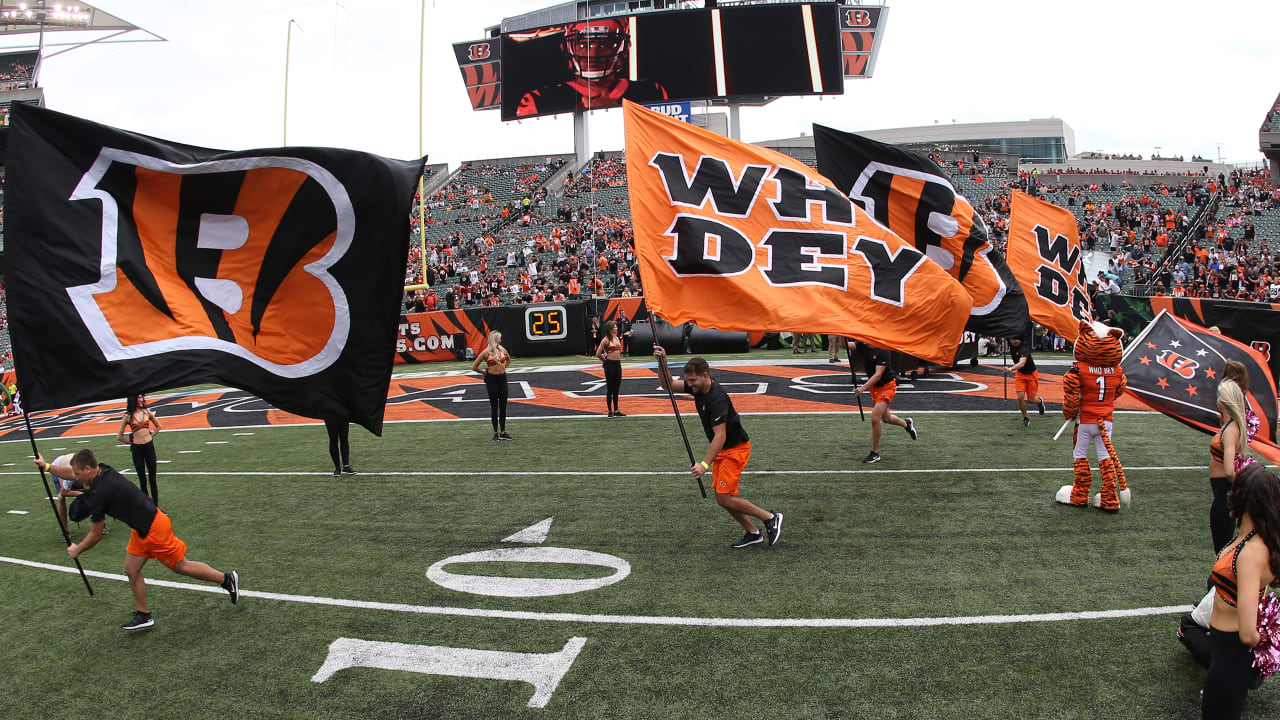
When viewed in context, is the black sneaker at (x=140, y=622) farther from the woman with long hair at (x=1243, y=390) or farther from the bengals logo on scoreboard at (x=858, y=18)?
the bengals logo on scoreboard at (x=858, y=18)

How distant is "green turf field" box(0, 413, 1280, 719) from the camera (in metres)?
5.29

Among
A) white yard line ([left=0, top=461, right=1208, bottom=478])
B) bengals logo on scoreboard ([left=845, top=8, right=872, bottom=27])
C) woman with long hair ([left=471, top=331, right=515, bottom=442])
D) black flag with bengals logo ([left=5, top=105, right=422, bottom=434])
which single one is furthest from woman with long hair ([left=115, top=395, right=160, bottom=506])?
bengals logo on scoreboard ([left=845, top=8, right=872, bottom=27])

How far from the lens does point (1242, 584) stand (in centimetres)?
393

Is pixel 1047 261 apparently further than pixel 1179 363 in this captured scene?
Yes

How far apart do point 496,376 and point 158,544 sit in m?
7.69

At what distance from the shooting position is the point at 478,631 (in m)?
6.34

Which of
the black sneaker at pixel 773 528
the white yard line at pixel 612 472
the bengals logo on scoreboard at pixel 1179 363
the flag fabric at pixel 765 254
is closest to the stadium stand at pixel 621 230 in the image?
the white yard line at pixel 612 472

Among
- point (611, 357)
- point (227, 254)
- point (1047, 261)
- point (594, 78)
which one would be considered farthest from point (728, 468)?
point (594, 78)

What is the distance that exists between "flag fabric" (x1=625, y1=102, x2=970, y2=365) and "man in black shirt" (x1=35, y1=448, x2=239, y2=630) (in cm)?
433

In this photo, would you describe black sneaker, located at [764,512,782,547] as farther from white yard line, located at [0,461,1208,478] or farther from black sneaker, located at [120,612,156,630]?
black sneaker, located at [120,612,156,630]

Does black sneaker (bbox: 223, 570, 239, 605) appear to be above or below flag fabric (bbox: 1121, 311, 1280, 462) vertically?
below

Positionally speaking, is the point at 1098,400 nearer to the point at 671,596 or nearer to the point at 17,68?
the point at 671,596

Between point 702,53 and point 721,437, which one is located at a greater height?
point 702,53

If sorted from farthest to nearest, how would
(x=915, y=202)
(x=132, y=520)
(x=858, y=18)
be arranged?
(x=858, y=18) < (x=915, y=202) < (x=132, y=520)
